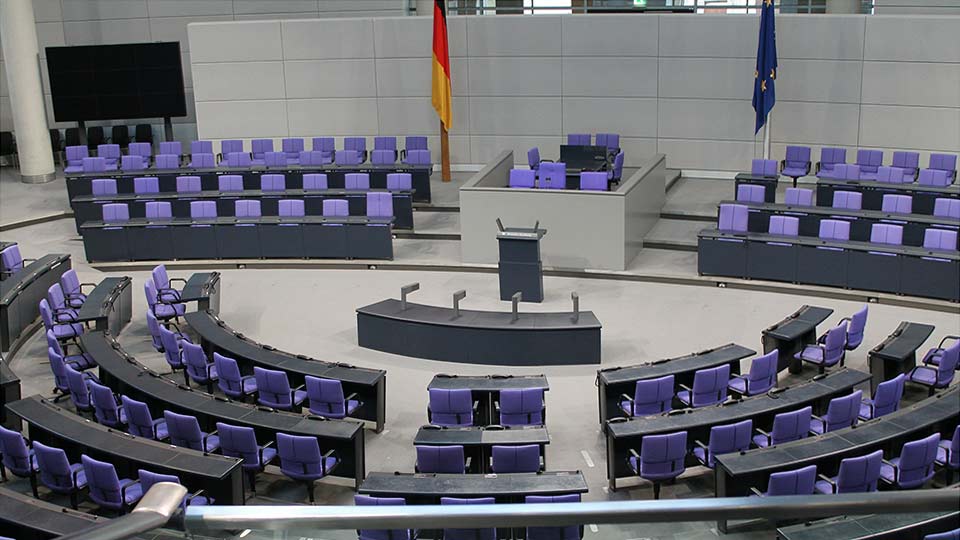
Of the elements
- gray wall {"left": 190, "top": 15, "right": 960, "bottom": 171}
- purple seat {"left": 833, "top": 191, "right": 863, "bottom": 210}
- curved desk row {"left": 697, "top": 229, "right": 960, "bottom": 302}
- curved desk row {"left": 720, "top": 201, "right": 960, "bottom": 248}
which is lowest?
curved desk row {"left": 697, "top": 229, "right": 960, "bottom": 302}

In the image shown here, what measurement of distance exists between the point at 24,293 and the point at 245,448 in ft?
21.9

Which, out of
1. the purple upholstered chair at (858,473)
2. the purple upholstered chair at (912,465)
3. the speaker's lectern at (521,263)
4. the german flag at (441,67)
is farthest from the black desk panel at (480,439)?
the german flag at (441,67)

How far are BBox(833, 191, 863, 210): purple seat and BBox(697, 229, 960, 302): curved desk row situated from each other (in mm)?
1763

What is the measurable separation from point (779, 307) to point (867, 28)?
7.44 metres

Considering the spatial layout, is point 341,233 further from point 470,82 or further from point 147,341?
point 470,82

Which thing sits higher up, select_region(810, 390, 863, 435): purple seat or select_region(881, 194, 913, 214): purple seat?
select_region(881, 194, 913, 214): purple seat

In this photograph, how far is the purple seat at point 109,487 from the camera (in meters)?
9.27

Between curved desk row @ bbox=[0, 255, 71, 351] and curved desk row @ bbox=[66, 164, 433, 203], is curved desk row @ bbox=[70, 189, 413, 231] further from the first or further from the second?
curved desk row @ bbox=[0, 255, 71, 351]

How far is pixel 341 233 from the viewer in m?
17.9

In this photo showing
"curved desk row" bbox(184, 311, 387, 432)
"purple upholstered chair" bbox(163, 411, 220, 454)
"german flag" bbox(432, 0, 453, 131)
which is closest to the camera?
"purple upholstered chair" bbox(163, 411, 220, 454)

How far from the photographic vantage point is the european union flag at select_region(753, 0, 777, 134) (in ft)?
61.2

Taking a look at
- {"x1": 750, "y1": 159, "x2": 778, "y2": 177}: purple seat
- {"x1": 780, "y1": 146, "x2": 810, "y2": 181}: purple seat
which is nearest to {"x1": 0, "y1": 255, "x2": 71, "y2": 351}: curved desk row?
{"x1": 750, "y1": 159, "x2": 778, "y2": 177}: purple seat

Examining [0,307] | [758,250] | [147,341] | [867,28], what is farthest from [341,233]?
[867,28]

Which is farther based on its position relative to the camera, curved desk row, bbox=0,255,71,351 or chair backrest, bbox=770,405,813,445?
curved desk row, bbox=0,255,71,351
